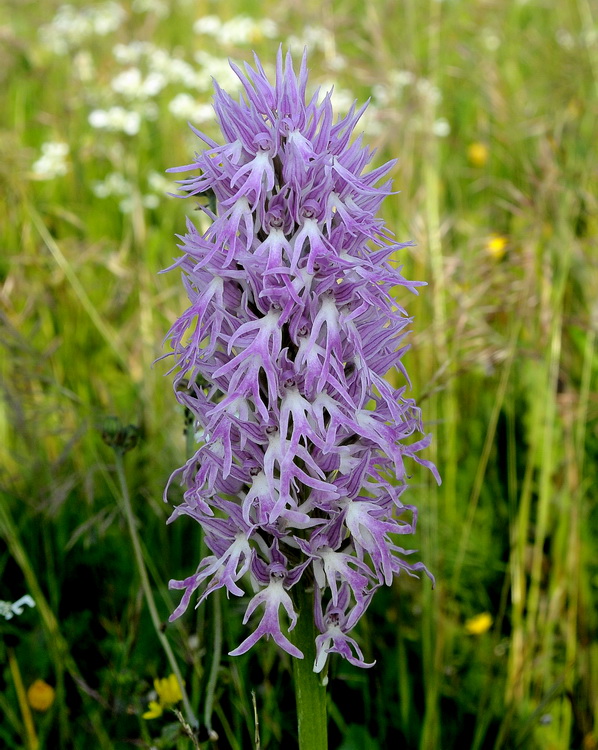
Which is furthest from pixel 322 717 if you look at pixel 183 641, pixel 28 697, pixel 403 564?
pixel 28 697

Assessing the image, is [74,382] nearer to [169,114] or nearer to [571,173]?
[571,173]

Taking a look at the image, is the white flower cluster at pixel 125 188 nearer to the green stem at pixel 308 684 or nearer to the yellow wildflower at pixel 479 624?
A: the yellow wildflower at pixel 479 624

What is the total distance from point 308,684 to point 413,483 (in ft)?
4.22

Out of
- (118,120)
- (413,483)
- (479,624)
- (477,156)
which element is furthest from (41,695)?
(477,156)

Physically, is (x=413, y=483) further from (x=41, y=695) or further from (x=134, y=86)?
Answer: (x=134, y=86)

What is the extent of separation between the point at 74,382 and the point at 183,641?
1472mm

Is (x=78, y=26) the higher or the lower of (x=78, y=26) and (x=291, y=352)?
the higher

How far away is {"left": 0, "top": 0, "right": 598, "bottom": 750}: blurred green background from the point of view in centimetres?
182

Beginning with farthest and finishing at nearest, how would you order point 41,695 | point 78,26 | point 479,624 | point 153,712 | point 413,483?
point 78,26 → point 413,483 → point 479,624 → point 41,695 → point 153,712

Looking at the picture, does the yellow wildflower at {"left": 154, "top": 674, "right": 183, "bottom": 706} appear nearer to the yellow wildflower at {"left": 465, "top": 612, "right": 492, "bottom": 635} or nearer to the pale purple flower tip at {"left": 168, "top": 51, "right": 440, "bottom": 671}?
the pale purple flower tip at {"left": 168, "top": 51, "right": 440, "bottom": 671}

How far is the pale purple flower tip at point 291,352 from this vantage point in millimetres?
1056

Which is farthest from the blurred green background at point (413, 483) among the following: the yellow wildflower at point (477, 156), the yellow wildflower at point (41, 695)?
the yellow wildflower at point (477, 156)

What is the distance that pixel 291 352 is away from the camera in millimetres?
1114

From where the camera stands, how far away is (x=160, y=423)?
218cm
